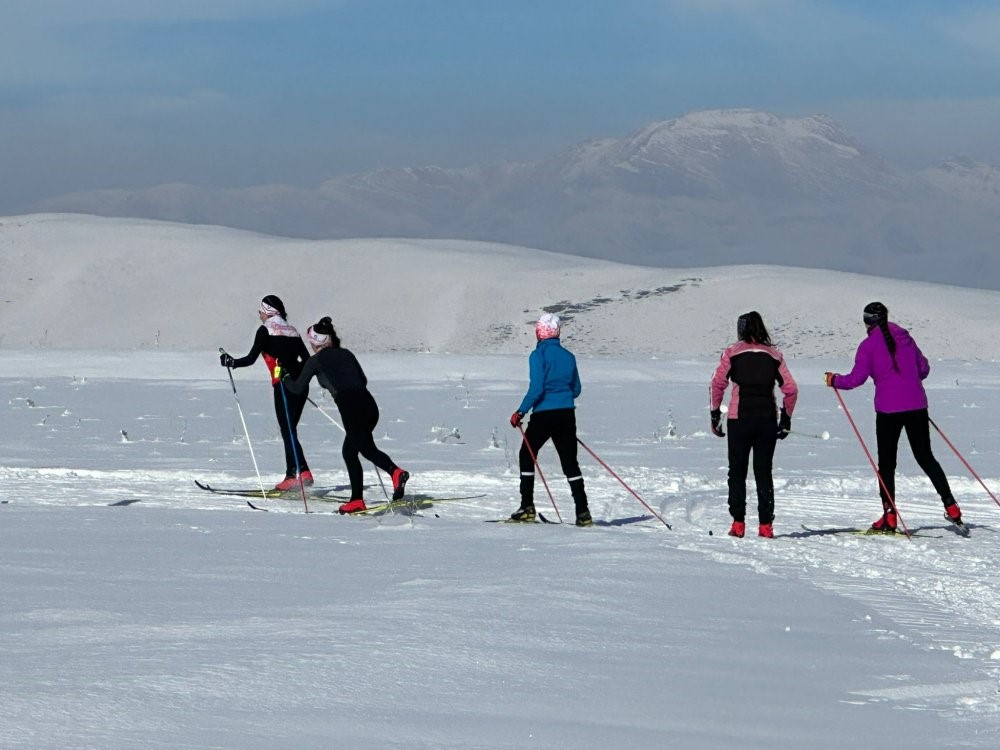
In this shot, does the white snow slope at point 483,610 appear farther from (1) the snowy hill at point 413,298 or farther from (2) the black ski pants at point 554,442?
(1) the snowy hill at point 413,298

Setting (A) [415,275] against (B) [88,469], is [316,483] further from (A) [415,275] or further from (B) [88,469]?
(A) [415,275]

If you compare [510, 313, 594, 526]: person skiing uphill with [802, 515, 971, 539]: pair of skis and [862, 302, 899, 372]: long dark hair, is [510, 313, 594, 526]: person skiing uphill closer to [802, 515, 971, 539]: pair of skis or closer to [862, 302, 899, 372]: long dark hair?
[802, 515, 971, 539]: pair of skis

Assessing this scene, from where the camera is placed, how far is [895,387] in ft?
35.7

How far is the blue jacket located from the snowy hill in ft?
120

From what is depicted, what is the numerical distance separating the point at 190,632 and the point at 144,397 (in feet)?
59.7

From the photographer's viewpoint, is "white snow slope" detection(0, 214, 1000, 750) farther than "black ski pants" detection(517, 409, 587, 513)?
No

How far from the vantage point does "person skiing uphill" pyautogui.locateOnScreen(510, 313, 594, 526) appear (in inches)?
420

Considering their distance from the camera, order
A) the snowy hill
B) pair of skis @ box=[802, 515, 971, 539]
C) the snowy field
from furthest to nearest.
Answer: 1. the snowy hill
2. pair of skis @ box=[802, 515, 971, 539]
3. the snowy field

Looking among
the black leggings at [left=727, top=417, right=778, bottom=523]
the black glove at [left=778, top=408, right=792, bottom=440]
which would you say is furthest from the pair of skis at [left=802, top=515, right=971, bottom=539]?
the black glove at [left=778, top=408, right=792, bottom=440]

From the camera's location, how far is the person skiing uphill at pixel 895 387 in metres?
10.8

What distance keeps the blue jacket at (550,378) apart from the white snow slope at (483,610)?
3.20ft

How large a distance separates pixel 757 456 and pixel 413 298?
49.6 metres

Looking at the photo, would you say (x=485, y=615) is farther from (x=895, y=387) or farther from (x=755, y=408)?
(x=895, y=387)

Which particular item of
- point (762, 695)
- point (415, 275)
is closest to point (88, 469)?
point (762, 695)
